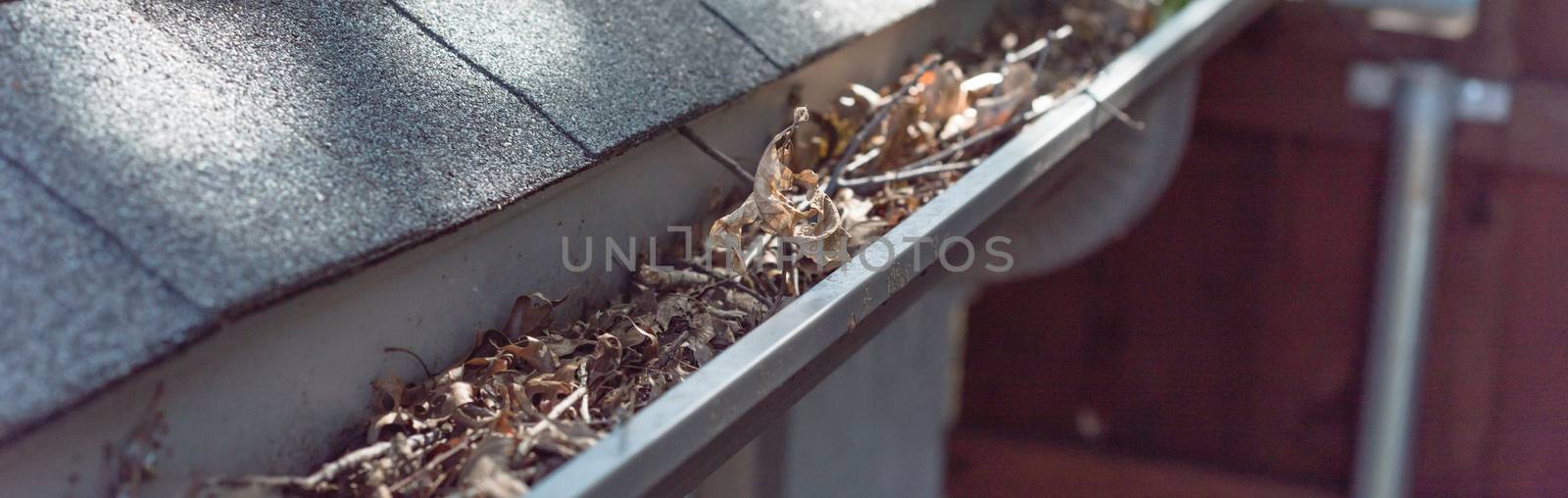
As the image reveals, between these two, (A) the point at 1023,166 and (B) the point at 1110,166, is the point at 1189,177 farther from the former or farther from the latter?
(A) the point at 1023,166

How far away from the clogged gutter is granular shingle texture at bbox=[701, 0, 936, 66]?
92 millimetres

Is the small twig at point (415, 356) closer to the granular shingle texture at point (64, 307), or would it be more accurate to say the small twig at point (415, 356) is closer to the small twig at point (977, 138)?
the granular shingle texture at point (64, 307)

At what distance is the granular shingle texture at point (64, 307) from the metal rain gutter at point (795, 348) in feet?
0.99

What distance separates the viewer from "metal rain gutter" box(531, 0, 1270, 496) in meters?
0.99

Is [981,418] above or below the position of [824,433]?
above

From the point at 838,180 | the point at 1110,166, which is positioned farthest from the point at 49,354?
the point at 1110,166

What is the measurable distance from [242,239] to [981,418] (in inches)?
162

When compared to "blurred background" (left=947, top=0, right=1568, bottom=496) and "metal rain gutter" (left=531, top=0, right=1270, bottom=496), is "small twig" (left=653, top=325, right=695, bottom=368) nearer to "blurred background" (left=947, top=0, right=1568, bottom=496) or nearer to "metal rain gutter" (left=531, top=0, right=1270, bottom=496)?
"metal rain gutter" (left=531, top=0, right=1270, bottom=496)

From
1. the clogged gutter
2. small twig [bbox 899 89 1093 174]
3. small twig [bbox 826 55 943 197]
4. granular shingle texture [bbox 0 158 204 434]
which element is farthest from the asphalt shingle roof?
small twig [bbox 899 89 1093 174]

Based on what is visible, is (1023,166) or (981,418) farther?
(981,418)

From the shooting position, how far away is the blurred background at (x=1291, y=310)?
12.4ft

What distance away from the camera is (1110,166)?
316cm

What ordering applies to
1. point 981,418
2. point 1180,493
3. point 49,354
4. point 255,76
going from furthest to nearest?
point 981,418
point 1180,493
point 255,76
point 49,354

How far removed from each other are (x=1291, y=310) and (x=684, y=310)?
3.29 metres
